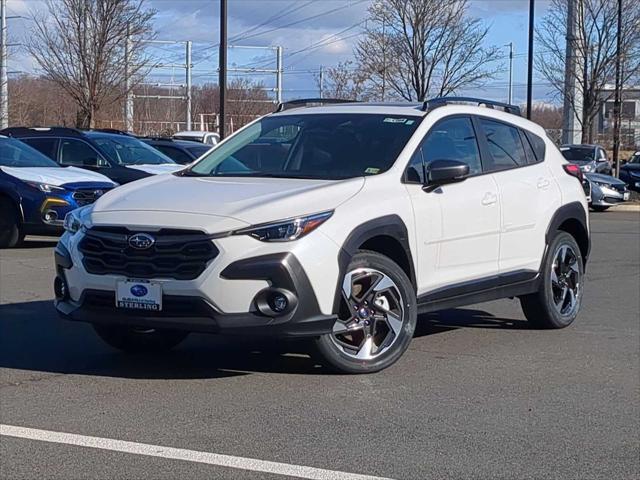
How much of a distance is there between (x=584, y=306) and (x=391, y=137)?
151 inches

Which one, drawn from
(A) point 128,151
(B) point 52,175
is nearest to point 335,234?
(B) point 52,175

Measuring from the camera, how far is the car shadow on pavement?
22.4ft

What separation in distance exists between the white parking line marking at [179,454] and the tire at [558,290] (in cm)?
401

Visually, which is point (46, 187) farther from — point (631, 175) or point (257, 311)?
point (631, 175)

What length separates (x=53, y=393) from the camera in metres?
6.20

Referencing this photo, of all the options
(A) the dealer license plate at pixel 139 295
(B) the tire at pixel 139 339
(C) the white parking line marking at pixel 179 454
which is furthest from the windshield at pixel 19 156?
(C) the white parking line marking at pixel 179 454

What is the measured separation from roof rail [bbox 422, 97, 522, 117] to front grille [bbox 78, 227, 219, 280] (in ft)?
7.67

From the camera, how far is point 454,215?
7.20 metres

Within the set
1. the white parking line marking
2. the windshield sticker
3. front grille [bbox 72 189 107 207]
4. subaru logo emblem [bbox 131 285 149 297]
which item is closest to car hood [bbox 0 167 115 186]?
front grille [bbox 72 189 107 207]

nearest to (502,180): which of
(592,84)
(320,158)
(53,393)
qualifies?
(320,158)

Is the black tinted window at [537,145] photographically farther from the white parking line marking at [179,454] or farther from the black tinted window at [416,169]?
the white parking line marking at [179,454]

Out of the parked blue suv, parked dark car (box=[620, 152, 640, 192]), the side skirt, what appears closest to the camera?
the side skirt

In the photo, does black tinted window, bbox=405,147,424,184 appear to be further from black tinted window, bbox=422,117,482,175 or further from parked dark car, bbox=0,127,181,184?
parked dark car, bbox=0,127,181,184

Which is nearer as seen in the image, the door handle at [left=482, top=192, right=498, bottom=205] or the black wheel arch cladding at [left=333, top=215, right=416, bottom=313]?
the black wheel arch cladding at [left=333, top=215, right=416, bottom=313]
